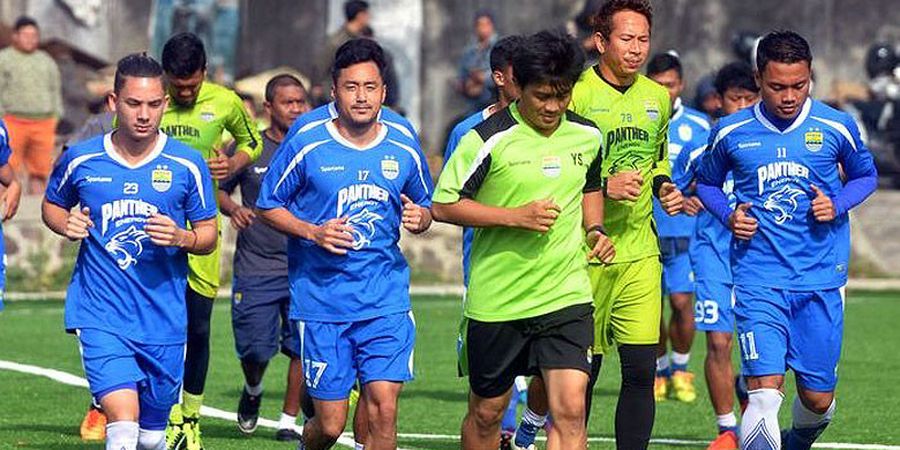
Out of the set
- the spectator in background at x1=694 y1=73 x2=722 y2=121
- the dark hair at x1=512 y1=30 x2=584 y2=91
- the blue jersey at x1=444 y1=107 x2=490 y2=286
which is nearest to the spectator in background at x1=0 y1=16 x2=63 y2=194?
the spectator in background at x1=694 y1=73 x2=722 y2=121

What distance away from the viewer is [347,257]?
33.6 feet

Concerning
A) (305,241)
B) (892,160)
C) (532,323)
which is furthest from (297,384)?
(892,160)

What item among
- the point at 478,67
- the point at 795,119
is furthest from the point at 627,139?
the point at 478,67

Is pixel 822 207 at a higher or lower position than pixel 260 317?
higher

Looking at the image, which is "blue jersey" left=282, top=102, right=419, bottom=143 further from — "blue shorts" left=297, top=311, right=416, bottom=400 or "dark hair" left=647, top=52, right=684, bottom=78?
"dark hair" left=647, top=52, right=684, bottom=78

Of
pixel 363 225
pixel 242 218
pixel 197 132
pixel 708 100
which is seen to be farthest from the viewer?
pixel 708 100

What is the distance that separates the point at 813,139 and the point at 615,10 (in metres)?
1.18

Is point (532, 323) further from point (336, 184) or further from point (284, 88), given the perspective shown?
point (284, 88)

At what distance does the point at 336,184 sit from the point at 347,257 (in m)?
0.35

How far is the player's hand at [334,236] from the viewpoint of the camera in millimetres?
10094

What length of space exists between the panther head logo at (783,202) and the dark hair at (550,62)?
154 cm

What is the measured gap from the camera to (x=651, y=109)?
10.9m

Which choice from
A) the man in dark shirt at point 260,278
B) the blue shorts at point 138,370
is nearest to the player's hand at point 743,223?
the blue shorts at point 138,370

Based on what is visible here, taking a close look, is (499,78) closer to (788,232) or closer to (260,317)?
(788,232)
